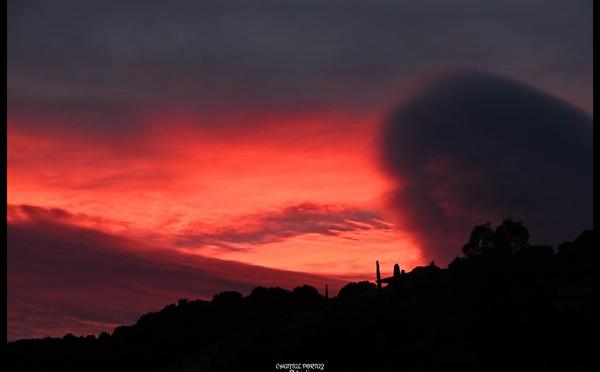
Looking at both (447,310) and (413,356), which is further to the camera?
(447,310)

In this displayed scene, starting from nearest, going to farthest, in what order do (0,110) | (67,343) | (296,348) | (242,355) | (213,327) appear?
(0,110)
(296,348)
(242,355)
(213,327)
(67,343)

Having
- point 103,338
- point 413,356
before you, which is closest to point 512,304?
point 413,356

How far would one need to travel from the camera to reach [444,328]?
5356 centimetres

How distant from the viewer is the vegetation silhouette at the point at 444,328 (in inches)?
1823

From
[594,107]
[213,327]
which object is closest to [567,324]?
[594,107]

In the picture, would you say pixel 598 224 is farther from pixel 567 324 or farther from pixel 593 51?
pixel 567 324

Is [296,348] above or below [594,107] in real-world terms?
below

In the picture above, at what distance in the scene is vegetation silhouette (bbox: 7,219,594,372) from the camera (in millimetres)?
46312

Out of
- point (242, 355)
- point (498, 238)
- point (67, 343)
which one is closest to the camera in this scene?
point (242, 355)

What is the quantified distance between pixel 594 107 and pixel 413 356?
879 inches

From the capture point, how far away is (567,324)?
47875 millimetres

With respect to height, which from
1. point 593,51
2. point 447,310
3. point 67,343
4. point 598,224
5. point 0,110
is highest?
point 593,51

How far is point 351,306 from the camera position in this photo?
73875 mm

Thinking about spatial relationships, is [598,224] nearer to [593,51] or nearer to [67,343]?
[593,51]
